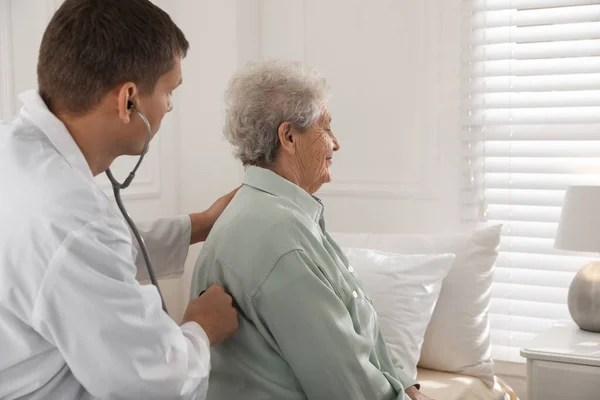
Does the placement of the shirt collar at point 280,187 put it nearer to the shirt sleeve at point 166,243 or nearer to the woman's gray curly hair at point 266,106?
the woman's gray curly hair at point 266,106

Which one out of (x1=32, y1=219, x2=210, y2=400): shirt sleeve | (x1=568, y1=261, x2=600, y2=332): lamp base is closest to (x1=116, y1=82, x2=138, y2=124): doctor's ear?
(x1=32, y1=219, x2=210, y2=400): shirt sleeve

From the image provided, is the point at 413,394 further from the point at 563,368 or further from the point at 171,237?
the point at 171,237

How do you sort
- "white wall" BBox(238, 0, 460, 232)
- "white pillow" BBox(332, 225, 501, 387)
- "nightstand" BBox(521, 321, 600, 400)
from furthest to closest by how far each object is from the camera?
"white wall" BBox(238, 0, 460, 232) < "white pillow" BBox(332, 225, 501, 387) < "nightstand" BBox(521, 321, 600, 400)

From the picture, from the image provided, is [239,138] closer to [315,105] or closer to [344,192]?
[315,105]

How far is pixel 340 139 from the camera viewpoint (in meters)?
3.18

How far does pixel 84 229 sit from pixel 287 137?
2.62ft

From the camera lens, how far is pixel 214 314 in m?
1.53

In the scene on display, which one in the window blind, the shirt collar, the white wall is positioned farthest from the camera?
the white wall

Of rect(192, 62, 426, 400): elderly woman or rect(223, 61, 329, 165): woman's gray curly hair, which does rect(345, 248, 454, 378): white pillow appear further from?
rect(223, 61, 329, 165): woman's gray curly hair

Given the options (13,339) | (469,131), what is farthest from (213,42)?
(13,339)

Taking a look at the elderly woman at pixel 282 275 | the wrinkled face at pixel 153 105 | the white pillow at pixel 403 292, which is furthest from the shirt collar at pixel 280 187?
the white pillow at pixel 403 292

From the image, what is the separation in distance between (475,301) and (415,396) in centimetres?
68

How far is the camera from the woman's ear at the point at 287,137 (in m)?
1.85

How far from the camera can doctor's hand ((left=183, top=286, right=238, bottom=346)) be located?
4.92 ft
